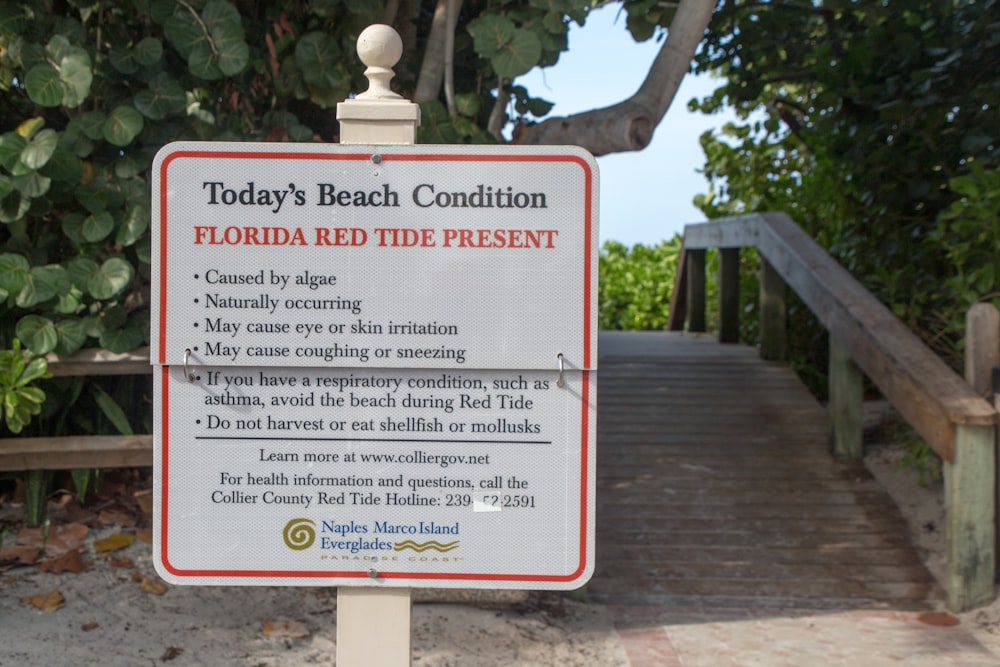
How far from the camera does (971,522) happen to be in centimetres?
509

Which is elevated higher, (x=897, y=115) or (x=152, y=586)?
(x=897, y=115)

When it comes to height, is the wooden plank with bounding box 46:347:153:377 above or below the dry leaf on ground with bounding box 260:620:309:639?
above

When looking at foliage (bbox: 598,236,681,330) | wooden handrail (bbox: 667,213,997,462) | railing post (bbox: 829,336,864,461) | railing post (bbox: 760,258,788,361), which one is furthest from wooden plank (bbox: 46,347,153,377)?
foliage (bbox: 598,236,681,330)

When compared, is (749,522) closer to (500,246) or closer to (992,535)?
(992,535)

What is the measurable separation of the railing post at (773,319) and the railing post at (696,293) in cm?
227

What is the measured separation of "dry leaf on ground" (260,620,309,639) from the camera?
4.40 meters

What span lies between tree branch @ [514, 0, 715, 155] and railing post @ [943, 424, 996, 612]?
6.23 feet

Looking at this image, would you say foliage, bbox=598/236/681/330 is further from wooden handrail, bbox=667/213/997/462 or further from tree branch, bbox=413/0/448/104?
tree branch, bbox=413/0/448/104

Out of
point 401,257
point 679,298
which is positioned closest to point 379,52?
point 401,257

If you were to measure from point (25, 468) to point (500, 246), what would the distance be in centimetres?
350

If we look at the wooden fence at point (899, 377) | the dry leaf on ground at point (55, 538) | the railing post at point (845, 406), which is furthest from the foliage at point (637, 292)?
the dry leaf on ground at point (55, 538)

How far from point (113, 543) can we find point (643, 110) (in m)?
2.86

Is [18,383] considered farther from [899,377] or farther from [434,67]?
[899,377]

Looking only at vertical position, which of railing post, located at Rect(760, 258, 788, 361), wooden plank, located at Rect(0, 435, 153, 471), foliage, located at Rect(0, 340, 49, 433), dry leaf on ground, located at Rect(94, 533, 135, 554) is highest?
railing post, located at Rect(760, 258, 788, 361)
